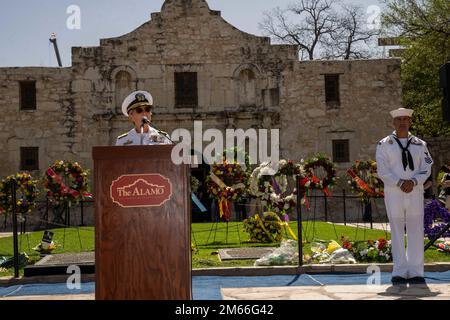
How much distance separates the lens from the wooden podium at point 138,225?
15.8 ft

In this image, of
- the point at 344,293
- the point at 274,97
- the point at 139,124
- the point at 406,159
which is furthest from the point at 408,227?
the point at 274,97

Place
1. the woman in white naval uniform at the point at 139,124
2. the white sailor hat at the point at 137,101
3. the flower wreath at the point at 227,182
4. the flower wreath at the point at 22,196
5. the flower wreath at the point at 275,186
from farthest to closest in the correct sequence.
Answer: the flower wreath at the point at 227,182, the flower wreath at the point at 22,196, the flower wreath at the point at 275,186, the white sailor hat at the point at 137,101, the woman in white naval uniform at the point at 139,124

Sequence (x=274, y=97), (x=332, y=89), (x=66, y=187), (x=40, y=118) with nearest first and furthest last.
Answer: (x=66, y=187), (x=40, y=118), (x=274, y=97), (x=332, y=89)

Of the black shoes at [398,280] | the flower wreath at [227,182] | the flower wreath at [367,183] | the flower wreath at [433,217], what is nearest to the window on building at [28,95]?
the flower wreath at [227,182]

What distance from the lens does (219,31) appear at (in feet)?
78.9

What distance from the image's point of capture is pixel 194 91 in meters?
24.1

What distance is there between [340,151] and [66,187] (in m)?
12.3

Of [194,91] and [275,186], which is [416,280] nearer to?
[275,186]

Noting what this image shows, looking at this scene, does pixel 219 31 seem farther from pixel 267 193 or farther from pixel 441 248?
pixel 441 248

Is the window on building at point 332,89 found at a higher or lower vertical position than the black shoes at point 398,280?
higher

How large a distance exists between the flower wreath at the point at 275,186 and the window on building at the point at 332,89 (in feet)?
35.6

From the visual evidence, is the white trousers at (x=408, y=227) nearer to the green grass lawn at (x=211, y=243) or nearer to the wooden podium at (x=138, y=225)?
the green grass lawn at (x=211, y=243)

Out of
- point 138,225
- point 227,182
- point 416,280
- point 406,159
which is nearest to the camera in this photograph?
point 138,225

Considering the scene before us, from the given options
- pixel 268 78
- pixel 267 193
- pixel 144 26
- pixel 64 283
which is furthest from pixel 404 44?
pixel 64 283
